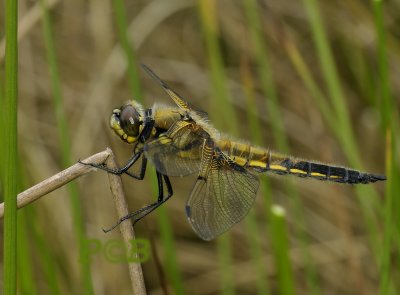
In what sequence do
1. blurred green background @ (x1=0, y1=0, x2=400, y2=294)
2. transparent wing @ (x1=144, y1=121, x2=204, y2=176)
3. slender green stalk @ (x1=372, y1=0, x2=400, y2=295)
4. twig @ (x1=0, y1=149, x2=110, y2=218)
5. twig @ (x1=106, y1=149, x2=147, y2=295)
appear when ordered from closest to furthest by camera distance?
twig @ (x1=0, y1=149, x2=110, y2=218) < twig @ (x1=106, y1=149, x2=147, y2=295) < slender green stalk @ (x1=372, y1=0, x2=400, y2=295) < transparent wing @ (x1=144, y1=121, x2=204, y2=176) < blurred green background @ (x1=0, y1=0, x2=400, y2=294)

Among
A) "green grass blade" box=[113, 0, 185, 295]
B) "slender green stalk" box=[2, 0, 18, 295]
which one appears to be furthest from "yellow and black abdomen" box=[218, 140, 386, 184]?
"slender green stalk" box=[2, 0, 18, 295]

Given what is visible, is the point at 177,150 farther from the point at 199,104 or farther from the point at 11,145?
the point at 199,104

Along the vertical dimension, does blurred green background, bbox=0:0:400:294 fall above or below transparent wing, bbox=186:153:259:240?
above

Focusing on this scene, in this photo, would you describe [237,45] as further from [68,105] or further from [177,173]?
[177,173]

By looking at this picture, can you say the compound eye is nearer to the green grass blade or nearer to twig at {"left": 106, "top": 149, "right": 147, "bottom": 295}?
the green grass blade

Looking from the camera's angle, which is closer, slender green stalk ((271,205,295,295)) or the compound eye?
slender green stalk ((271,205,295,295))

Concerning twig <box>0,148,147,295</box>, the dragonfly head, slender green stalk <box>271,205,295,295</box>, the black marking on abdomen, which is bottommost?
slender green stalk <box>271,205,295,295</box>

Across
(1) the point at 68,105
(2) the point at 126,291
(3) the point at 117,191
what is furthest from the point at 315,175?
(1) the point at 68,105

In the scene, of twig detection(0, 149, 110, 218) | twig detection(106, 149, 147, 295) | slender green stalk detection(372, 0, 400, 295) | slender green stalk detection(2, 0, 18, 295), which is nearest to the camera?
slender green stalk detection(2, 0, 18, 295)
